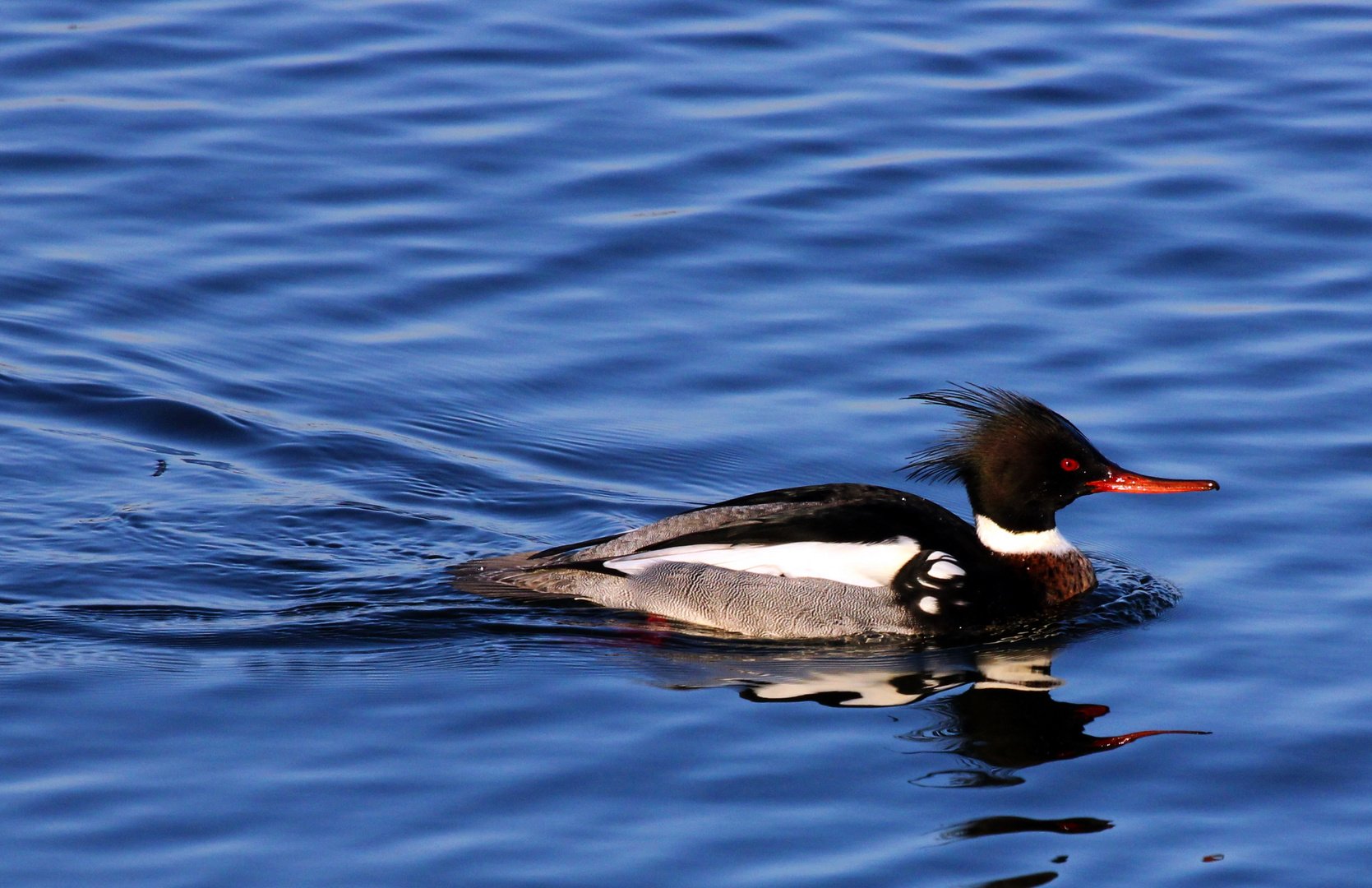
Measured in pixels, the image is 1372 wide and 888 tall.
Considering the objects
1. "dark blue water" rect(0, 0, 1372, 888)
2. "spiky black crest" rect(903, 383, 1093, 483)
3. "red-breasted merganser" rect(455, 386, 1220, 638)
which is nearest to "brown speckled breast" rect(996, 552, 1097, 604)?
"red-breasted merganser" rect(455, 386, 1220, 638)

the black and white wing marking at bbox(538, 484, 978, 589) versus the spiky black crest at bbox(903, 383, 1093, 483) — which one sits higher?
the spiky black crest at bbox(903, 383, 1093, 483)

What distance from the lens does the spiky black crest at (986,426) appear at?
8500 millimetres

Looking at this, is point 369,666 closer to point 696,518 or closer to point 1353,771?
point 696,518

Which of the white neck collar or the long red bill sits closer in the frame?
the long red bill

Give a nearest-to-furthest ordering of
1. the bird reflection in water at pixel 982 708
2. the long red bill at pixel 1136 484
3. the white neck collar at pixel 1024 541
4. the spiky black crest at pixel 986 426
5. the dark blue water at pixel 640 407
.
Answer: the dark blue water at pixel 640 407 < the bird reflection in water at pixel 982 708 < the long red bill at pixel 1136 484 < the spiky black crest at pixel 986 426 < the white neck collar at pixel 1024 541

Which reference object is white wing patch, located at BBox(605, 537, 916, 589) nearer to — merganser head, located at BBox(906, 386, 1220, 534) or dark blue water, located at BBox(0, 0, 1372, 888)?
dark blue water, located at BBox(0, 0, 1372, 888)

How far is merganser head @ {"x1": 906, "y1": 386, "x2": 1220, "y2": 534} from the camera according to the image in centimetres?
852

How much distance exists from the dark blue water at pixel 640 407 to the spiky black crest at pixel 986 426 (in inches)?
30.4

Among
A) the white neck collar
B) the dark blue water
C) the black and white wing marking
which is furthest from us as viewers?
the white neck collar

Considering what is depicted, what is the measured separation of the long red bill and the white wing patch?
33.0 inches

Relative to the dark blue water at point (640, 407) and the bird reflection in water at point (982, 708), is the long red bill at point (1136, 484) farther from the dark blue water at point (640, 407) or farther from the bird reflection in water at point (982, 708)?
the bird reflection in water at point (982, 708)

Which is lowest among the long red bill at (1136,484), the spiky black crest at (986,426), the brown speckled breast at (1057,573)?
the brown speckled breast at (1057,573)

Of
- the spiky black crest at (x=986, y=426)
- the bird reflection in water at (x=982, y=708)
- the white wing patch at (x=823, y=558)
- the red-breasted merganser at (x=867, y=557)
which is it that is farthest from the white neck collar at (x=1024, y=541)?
the bird reflection in water at (x=982, y=708)

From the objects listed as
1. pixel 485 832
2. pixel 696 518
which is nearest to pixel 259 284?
pixel 696 518
